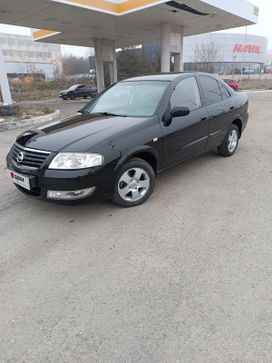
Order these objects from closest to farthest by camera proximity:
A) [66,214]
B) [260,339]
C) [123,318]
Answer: [260,339]
[123,318]
[66,214]

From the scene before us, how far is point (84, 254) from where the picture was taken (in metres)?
2.88

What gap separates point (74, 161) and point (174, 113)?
1593mm

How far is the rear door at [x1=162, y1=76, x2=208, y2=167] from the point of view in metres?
4.09

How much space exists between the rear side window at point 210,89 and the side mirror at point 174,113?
1.10 m

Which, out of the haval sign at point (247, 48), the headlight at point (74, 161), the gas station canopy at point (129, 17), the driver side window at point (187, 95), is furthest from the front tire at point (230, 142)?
the haval sign at point (247, 48)

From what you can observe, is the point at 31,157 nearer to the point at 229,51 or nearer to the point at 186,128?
the point at 186,128

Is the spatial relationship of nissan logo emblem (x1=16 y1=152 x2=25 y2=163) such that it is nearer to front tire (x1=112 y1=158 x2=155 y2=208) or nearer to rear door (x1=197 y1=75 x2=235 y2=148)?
front tire (x1=112 y1=158 x2=155 y2=208)

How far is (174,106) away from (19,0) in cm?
1166

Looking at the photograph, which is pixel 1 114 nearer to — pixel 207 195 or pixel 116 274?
pixel 207 195

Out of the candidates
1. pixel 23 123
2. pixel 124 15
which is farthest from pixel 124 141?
pixel 124 15

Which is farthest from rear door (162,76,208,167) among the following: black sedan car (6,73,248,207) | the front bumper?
the front bumper

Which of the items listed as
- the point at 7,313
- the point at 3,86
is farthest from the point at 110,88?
the point at 3,86

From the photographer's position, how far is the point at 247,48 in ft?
229

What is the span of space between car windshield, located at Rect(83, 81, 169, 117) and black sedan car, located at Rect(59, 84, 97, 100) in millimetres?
21688
